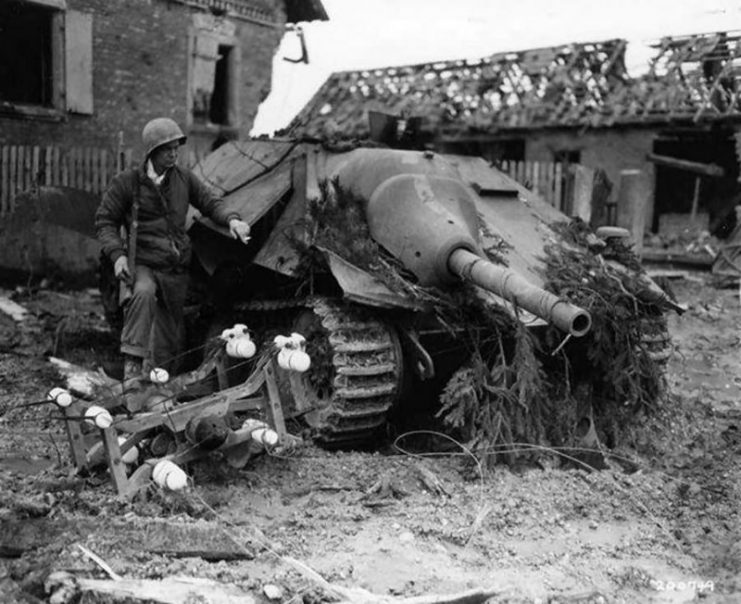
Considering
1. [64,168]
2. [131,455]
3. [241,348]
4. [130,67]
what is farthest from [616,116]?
[131,455]

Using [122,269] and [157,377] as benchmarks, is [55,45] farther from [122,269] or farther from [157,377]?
[157,377]

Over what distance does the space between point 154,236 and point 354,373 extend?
2.07 meters

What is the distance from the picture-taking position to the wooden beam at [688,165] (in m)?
17.4

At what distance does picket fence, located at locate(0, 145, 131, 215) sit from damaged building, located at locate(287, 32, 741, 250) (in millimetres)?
5689

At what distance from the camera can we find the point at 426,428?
6.72 meters

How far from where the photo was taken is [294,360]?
5363 mm

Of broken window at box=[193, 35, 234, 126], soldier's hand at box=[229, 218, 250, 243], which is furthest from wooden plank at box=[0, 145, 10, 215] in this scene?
soldier's hand at box=[229, 218, 250, 243]

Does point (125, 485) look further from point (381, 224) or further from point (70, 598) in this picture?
point (381, 224)

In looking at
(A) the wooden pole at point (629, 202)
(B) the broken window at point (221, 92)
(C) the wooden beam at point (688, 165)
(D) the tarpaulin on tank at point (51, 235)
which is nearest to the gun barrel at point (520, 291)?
(D) the tarpaulin on tank at point (51, 235)

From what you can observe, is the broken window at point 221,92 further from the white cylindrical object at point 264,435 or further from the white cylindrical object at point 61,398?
the white cylindrical object at point 61,398

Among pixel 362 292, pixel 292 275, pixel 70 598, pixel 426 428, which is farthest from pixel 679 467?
pixel 70 598

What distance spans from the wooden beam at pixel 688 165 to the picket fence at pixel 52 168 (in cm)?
988

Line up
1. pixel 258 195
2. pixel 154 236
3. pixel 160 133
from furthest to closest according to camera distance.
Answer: pixel 258 195 → pixel 154 236 → pixel 160 133

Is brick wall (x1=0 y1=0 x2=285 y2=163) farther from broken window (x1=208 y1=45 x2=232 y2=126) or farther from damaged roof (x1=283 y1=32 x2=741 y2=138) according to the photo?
damaged roof (x1=283 y1=32 x2=741 y2=138)
